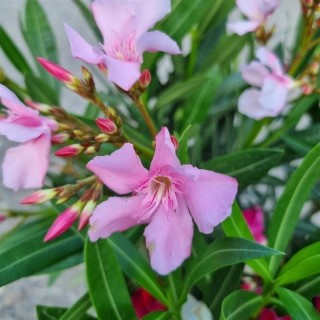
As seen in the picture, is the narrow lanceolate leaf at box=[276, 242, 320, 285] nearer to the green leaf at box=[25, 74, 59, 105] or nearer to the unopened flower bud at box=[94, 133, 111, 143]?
the unopened flower bud at box=[94, 133, 111, 143]

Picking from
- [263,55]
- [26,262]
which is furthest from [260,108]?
[26,262]

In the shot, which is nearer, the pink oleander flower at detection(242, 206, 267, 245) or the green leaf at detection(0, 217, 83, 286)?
the green leaf at detection(0, 217, 83, 286)

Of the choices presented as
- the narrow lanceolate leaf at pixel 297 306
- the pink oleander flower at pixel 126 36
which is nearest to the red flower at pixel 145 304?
the narrow lanceolate leaf at pixel 297 306

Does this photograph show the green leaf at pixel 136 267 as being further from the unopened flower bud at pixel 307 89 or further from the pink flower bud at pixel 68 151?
the unopened flower bud at pixel 307 89

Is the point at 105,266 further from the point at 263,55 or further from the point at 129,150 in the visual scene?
the point at 263,55

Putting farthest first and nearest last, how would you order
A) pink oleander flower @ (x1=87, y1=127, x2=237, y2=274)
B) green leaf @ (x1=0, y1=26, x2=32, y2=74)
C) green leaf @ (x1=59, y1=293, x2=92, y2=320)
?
green leaf @ (x1=0, y1=26, x2=32, y2=74), green leaf @ (x1=59, y1=293, x2=92, y2=320), pink oleander flower @ (x1=87, y1=127, x2=237, y2=274)

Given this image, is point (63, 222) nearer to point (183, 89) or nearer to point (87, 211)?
point (87, 211)

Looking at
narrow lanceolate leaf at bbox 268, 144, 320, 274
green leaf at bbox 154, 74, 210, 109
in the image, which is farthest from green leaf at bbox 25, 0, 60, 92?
narrow lanceolate leaf at bbox 268, 144, 320, 274
